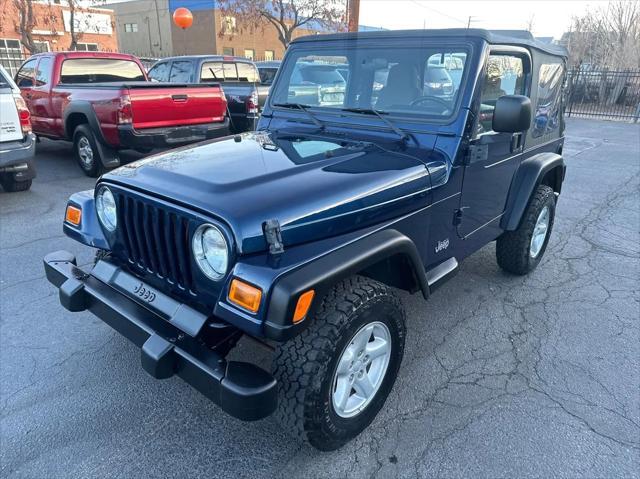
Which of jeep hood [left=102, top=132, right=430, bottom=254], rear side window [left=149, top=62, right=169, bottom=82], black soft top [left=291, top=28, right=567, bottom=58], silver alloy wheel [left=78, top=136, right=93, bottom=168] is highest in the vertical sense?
black soft top [left=291, top=28, right=567, bottom=58]

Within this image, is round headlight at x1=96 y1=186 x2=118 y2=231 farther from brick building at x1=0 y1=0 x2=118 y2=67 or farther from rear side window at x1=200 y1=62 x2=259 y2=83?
brick building at x1=0 y1=0 x2=118 y2=67

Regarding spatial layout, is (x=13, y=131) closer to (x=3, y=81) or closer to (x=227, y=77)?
(x=3, y=81)

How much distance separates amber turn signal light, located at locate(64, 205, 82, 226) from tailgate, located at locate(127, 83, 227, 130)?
4154 mm

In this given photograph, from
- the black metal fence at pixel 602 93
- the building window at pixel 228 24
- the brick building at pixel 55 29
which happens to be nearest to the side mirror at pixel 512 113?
the black metal fence at pixel 602 93

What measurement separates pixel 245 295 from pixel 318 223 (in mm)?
475

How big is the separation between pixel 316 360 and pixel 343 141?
147cm

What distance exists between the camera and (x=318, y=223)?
6.83 feet

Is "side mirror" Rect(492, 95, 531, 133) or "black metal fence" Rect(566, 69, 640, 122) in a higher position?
"side mirror" Rect(492, 95, 531, 133)

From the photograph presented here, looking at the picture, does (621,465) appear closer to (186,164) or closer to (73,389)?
(186,164)

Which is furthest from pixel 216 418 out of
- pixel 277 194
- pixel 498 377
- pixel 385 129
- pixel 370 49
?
pixel 370 49

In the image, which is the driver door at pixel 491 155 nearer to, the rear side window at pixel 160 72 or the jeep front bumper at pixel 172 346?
the jeep front bumper at pixel 172 346

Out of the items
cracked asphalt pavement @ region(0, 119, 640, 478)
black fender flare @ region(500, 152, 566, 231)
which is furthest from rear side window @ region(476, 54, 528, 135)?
cracked asphalt pavement @ region(0, 119, 640, 478)

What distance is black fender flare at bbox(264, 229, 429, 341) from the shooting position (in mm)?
1763

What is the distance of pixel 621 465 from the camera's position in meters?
2.30
